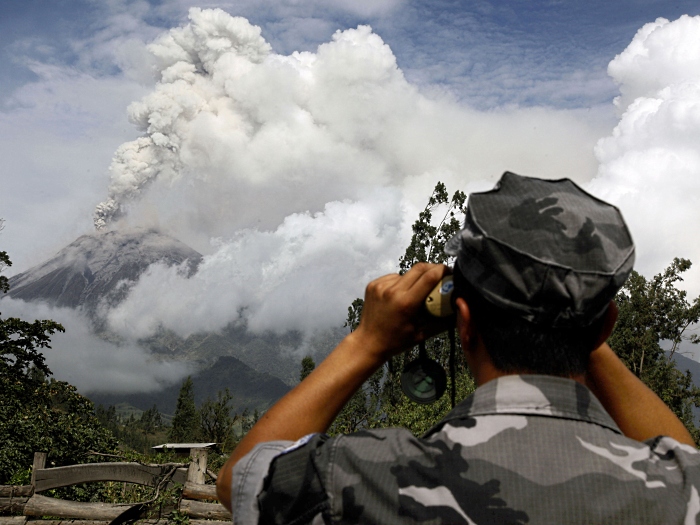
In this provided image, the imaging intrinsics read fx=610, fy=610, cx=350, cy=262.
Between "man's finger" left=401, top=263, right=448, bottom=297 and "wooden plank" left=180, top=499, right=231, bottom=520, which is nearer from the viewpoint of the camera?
"man's finger" left=401, top=263, right=448, bottom=297

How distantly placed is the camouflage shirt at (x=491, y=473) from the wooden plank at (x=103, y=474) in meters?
7.65

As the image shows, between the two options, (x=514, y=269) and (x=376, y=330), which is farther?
(x=376, y=330)

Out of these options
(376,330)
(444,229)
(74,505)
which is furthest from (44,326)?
(376,330)

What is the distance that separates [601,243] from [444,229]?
26484 mm

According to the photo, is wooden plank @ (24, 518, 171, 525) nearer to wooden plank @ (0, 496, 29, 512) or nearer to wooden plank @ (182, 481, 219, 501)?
wooden plank @ (182, 481, 219, 501)

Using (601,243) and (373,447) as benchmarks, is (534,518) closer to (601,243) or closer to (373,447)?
(373,447)

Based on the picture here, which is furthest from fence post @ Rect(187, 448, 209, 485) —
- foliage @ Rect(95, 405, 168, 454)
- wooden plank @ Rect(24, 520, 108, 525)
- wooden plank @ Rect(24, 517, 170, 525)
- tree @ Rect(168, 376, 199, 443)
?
foliage @ Rect(95, 405, 168, 454)

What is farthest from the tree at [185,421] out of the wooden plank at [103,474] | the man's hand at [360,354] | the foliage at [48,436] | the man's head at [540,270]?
the man's head at [540,270]

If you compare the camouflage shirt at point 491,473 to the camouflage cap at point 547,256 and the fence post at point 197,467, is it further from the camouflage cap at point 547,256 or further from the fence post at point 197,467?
the fence post at point 197,467

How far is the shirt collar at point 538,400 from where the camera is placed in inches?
46.9

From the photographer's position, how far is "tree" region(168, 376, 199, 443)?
76.9m

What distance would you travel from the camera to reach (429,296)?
1336 millimetres

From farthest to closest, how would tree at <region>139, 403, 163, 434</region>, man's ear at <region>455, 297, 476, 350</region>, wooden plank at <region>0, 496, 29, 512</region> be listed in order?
tree at <region>139, 403, 163, 434</region>, wooden plank at <region>0, 496, 29, 512</region>, man's ear at <region>455, 297, 476, 350</region>

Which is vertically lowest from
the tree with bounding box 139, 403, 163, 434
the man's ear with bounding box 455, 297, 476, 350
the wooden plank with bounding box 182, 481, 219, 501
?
the wooden plank with bounding box 182, 481, 219, 501
